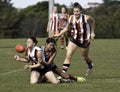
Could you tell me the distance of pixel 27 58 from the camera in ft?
44.0

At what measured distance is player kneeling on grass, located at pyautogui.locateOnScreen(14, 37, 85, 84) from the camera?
13.2 metres

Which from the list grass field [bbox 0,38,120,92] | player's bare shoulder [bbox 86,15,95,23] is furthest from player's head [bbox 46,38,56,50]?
player's bare shoulder [bbox 86,15,95,23]

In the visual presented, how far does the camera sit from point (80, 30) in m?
14.9

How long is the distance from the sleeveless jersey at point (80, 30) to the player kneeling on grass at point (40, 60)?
148 centimetres

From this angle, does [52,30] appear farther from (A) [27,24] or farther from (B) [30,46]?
(A) [27,24]

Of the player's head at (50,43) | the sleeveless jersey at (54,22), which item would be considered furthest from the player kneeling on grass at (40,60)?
the sleeveless jersey at (54,22)

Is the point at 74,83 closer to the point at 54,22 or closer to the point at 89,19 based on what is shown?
the point at 89,19

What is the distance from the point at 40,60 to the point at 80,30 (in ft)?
7.16

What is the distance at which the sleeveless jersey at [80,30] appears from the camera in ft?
48.2

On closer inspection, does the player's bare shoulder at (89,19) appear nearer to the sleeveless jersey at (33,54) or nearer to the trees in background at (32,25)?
the sleeveless jersey at (33,54)

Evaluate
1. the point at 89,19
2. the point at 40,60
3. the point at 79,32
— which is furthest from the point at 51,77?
the point at 89,19

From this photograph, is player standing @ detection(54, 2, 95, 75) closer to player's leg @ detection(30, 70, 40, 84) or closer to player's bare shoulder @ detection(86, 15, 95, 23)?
player's bare shoulder @ detection(86, 15, 95, 23)

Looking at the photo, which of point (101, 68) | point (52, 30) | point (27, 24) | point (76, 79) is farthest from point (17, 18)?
point (76, 79)

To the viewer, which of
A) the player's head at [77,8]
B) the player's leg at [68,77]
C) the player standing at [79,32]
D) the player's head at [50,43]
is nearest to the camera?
the player's head at [50,43]
